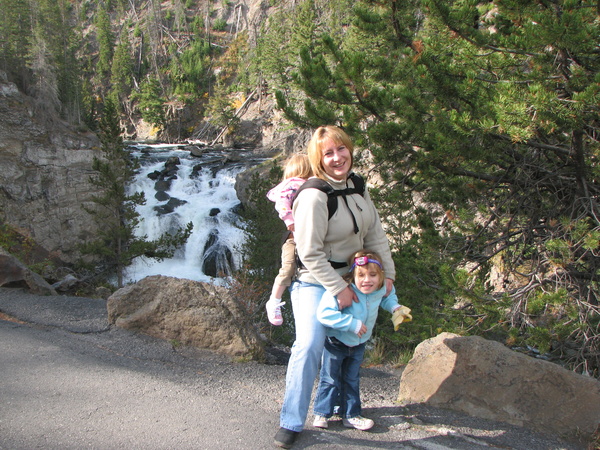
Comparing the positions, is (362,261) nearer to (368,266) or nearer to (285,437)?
(368,266)

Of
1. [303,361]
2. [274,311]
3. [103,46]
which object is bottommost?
[303,361]

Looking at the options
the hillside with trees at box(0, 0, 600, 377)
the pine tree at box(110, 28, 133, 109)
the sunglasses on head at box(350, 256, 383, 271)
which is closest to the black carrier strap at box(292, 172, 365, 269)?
the sunglasses on head at box(350, 256, 383, 271)

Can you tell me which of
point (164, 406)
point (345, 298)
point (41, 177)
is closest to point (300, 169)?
point (345, 298)

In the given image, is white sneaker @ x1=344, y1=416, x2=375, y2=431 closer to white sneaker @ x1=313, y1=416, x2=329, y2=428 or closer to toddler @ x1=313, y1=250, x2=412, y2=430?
toddler @ x1=313, y1=250, x2=412, y2=430

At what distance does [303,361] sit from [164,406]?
1.13 metres

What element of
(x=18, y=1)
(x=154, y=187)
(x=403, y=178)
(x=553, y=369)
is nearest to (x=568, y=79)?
(x=403, y=178)

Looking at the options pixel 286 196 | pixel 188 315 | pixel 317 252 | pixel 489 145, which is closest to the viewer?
pixel 317 252

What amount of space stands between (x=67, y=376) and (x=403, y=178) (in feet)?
13.3

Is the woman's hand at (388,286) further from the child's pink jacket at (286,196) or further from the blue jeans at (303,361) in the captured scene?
the child's pink jacket at (286,196)

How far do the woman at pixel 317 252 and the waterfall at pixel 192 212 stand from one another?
14290mm

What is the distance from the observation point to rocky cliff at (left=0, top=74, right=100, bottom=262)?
75.5 ft

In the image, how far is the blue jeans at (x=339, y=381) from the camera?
9.78 feet

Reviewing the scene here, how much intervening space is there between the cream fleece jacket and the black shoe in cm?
91

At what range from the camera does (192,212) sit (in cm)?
2384
